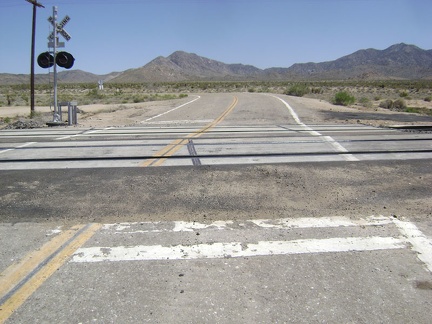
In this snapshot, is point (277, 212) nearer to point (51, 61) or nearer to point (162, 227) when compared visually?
point (162, 227)

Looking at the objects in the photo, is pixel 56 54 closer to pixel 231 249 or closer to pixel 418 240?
pixel 231 249

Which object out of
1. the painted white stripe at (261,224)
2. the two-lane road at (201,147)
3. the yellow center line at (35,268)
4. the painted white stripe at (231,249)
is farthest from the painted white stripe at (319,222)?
the two-lane road at (201,147)

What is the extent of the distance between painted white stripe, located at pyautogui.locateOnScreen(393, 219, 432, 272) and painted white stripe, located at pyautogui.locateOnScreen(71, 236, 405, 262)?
0.15 metres

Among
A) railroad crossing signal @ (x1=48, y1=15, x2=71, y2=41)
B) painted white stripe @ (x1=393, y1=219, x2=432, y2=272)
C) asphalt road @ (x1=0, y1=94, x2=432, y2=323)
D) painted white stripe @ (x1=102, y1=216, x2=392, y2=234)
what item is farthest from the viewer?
railroad crossing signal @ (x1=48, y1=15, x2=71, y2=41)

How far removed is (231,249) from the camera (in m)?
4.37

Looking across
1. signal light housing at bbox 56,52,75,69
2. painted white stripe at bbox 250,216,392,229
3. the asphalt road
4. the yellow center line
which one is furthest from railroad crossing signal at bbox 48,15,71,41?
painted white stripe at bbox 250,216,392,229

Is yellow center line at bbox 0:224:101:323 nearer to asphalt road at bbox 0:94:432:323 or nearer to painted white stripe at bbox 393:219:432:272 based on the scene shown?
asphalt road at bbox 0:94:432:323

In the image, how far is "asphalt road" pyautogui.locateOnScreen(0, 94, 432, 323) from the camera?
11.0 ft

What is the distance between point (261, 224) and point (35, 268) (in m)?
2.58

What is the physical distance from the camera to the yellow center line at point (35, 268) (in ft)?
11.2

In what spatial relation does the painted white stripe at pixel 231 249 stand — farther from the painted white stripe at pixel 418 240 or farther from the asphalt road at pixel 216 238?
the painted white stripe at pixel 418 240

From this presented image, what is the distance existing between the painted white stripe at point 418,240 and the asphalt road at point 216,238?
0.07 feet

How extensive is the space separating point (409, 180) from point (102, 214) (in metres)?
5.19

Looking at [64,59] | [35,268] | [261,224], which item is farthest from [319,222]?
[64,59]
